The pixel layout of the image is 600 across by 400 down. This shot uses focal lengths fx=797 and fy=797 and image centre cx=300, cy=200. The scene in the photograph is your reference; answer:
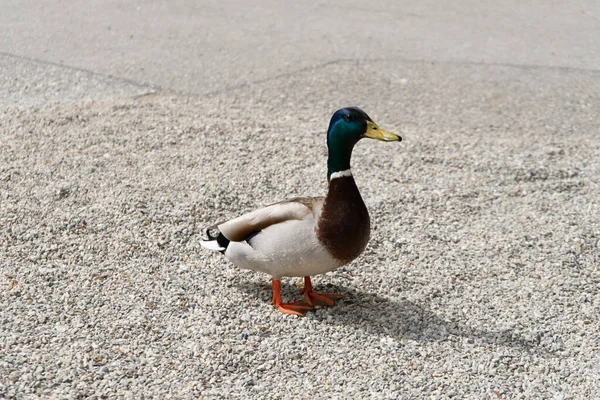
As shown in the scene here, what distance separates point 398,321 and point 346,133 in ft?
3.04

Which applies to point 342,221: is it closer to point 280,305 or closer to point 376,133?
point 376,133

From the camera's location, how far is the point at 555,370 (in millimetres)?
3436

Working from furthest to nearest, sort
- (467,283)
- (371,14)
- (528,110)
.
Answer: (371,14) < (528,110) < (467,283)

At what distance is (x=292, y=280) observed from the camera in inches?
162

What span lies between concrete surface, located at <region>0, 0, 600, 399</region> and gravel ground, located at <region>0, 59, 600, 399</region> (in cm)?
1

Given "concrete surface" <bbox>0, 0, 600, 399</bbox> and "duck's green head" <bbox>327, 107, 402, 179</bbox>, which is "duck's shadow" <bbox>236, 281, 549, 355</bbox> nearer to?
"concrete surface" <bbox>0, 0, 600, 399</bbox>

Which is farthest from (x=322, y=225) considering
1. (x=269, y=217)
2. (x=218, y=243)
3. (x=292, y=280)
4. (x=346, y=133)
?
(x=292, y=280)

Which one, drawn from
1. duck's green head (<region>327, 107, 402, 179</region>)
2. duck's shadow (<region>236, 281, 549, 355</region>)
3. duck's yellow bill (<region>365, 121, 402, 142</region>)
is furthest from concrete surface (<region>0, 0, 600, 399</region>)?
duck's yellow bill (<region>365, 121, 402, 142</region>)

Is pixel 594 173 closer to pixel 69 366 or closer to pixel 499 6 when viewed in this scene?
pixel 69 366

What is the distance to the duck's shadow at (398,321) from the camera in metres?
3.62

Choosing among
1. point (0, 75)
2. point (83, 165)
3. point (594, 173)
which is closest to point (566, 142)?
point (594, 173)

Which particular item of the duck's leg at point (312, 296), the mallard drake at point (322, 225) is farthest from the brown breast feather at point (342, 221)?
the duck's leg at point (312, 296)

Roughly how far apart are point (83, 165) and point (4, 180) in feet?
1.61

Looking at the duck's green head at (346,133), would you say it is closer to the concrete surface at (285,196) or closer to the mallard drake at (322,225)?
the mallard drake at (322,225)
